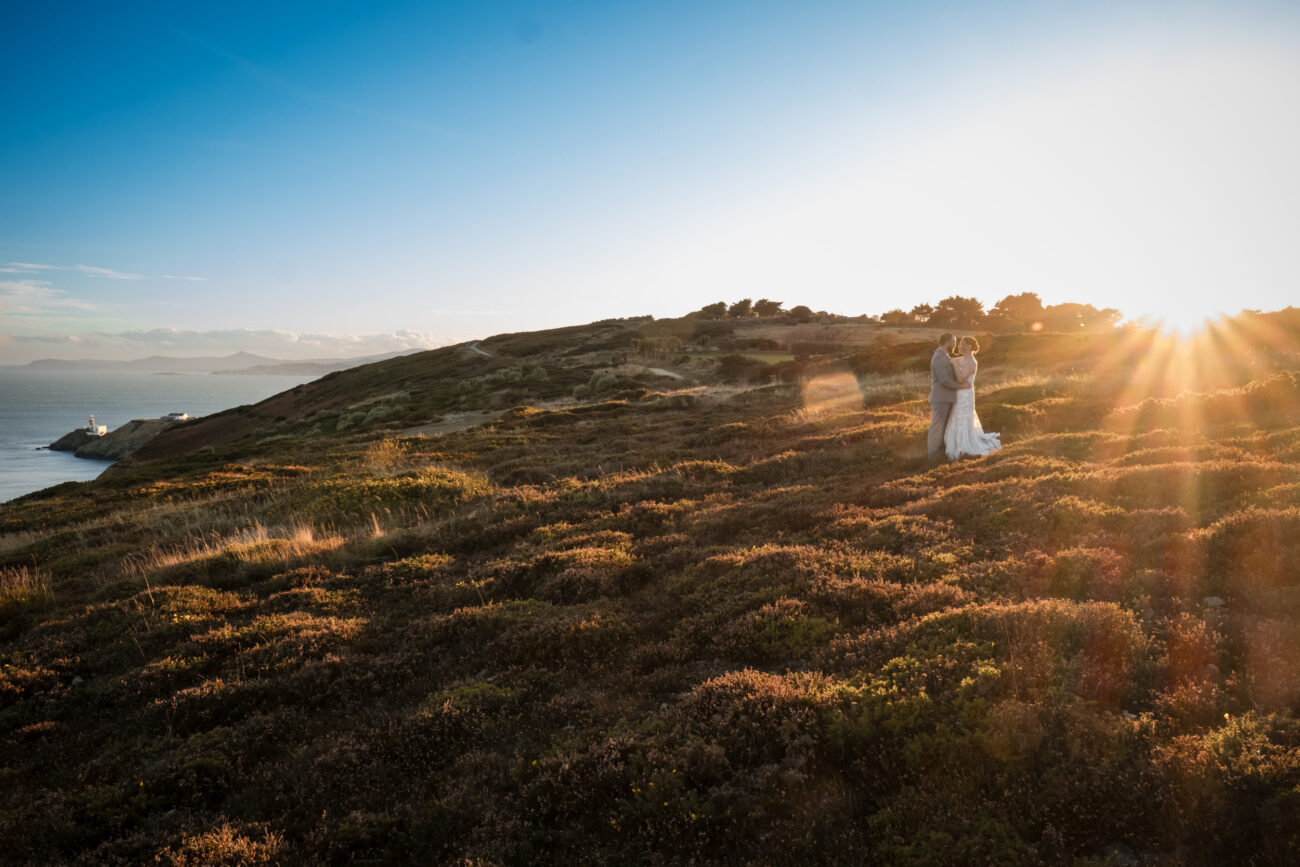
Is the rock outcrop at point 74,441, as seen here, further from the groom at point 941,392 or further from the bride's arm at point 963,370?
the bride's arm at point 963,370

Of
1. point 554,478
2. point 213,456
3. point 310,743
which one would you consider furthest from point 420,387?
point 310,743

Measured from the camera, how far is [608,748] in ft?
17.3

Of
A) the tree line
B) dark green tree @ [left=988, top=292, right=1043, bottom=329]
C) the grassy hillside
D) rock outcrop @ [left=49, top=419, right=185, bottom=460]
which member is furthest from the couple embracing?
rock outcrop @ [left=49, top=419, right=185, bottom=460]

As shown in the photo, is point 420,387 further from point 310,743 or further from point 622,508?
point 310,743

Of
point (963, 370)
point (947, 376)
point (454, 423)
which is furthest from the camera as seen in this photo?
point (454, 423)

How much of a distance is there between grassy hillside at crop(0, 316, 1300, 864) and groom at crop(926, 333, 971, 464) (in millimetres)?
900

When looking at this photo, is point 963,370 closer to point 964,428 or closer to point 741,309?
point 964,428

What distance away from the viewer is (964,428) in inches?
601

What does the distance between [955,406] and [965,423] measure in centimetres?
49

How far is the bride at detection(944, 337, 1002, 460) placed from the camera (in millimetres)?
15008

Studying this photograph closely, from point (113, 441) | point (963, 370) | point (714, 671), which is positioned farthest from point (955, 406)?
point (113, 441)

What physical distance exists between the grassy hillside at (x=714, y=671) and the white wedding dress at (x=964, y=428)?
3.34ft

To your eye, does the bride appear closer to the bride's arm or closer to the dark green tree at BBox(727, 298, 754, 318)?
the bride's arm

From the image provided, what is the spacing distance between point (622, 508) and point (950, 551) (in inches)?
277
